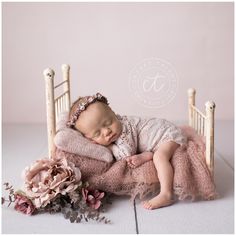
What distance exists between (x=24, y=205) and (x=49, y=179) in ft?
0.50

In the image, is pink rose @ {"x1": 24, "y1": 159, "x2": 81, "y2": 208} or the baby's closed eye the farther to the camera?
the baby's closed eye

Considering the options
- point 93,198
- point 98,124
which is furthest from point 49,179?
point 98,124

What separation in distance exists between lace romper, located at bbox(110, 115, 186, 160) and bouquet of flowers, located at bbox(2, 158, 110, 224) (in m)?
0.29

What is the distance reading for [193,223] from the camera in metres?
1.68

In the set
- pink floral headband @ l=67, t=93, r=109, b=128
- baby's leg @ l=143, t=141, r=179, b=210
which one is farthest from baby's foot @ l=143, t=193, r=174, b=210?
pink floral headband @ l=67, t=93, r=109, b=128

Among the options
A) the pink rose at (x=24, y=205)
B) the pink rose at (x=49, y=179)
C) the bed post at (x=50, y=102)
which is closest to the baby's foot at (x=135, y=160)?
the pink rose at (x=49, y=179)

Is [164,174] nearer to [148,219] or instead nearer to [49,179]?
[148,219]

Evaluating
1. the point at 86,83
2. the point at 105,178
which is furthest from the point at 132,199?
the point at 86,83

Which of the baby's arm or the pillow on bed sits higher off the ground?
the pillow on bed

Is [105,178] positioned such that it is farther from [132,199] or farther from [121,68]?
[121,68]

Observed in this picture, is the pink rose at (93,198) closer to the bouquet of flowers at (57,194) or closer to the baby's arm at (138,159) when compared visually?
the bouquet of flowers at (57,194)

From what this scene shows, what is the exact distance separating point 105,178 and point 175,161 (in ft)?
1.11

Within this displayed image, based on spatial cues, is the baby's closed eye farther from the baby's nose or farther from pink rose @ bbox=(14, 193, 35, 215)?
pink rose @ bbox=(14, 193, 35, 215)

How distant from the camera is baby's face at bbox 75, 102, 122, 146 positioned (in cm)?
199
